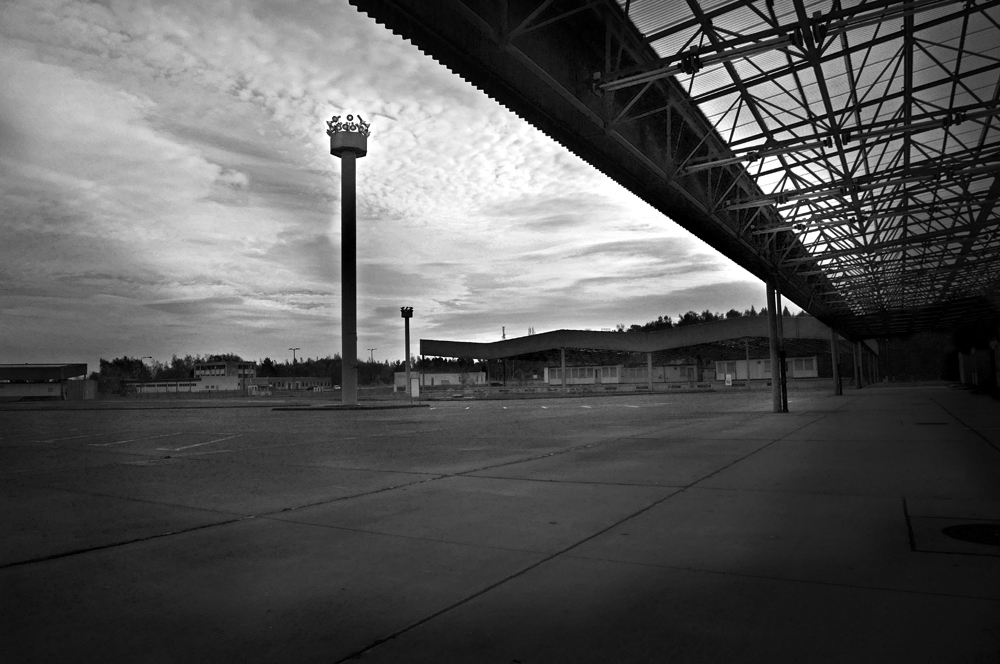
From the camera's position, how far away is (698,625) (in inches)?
149

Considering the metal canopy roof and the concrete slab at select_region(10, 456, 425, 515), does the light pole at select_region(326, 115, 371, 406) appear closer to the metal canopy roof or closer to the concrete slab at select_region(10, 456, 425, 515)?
the metal canopy roof

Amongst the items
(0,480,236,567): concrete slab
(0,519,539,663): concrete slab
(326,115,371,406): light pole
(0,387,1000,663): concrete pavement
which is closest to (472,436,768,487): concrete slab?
(0,387,1000,663): concrete pavement

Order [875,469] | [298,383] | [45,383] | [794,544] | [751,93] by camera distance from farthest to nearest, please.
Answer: [298,383], [45,383], [751,93], [875,469], [794,544]

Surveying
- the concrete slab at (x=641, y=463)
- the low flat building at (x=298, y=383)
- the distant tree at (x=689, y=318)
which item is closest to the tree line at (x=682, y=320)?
the distant tree at (x=689, y=318)

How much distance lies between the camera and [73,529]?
6.55m

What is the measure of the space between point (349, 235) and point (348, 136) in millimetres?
7706

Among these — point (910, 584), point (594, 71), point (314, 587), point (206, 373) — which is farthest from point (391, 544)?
point (206, 373)

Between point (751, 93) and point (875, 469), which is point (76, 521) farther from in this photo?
point (751, 93)

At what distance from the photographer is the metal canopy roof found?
859 centimetres

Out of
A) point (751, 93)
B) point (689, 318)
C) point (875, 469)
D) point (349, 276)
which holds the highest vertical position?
point (689, 318)

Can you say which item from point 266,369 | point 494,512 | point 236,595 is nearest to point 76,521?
point 236,595

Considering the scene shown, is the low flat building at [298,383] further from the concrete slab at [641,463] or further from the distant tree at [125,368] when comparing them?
the concrete slab at [641,463]

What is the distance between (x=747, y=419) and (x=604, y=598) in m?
19.4

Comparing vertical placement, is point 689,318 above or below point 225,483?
above
